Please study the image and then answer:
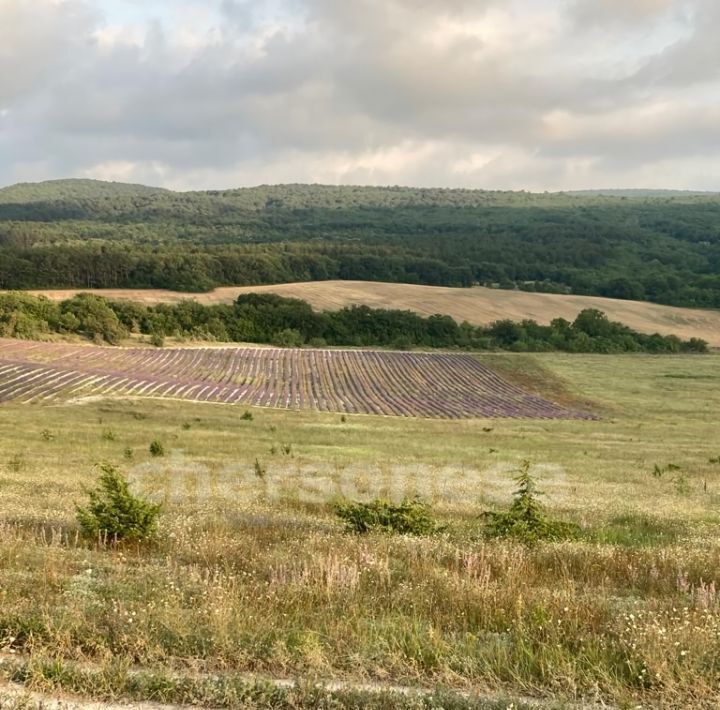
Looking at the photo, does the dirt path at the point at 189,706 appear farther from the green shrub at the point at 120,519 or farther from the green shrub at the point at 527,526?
the green shrub at the point at 527,526

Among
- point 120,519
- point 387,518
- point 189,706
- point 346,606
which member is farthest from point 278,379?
point 189,706

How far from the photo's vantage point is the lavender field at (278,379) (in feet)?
176

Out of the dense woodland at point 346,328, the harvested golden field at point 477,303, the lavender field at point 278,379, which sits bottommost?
the lavender field at point 278,379

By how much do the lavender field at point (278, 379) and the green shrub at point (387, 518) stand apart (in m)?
39.1

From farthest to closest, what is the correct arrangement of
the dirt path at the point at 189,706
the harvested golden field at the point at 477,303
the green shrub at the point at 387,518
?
the harvested golden field at the point at 477,303
the green shrub at the point at 387,518
the dirt path at the point at 189,706

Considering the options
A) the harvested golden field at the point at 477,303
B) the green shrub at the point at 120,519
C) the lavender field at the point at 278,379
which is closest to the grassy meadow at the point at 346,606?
the green shrub at the point at 120,519

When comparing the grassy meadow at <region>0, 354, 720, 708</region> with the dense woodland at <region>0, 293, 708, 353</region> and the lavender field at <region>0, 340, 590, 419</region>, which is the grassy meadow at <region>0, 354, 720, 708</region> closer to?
the lavender field at <region>0, 340, 590, 419</region>

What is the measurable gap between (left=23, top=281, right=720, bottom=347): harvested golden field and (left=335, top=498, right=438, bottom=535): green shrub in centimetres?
9171

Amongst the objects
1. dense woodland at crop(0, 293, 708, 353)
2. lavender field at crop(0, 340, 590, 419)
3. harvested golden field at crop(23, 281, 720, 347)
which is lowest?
lavender field at crop(0, 340, 590, 419)

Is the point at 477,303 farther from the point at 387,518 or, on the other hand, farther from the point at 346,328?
the point at 387,518

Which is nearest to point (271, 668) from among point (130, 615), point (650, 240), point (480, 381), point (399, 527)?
point (130, 615)

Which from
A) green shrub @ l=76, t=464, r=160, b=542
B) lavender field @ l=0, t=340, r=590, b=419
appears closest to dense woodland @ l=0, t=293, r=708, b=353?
lavender field @ l=0, t=340, r=590, b=419

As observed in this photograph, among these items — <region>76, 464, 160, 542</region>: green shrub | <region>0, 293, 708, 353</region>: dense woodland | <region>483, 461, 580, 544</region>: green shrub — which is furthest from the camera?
<region>0, 293, 708, 353</region>: dense woodland

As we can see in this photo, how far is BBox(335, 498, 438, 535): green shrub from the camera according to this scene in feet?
39.1
